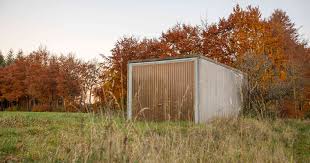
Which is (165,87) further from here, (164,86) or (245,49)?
(245,49)

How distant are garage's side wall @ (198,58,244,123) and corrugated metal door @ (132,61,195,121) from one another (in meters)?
0.40

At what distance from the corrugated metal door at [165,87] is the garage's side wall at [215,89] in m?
0.40

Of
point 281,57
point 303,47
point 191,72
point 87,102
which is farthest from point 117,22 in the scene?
point 303,47

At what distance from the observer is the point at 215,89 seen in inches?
508

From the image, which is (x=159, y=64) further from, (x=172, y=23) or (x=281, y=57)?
(x=172, y=23)

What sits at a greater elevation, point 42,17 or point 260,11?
point 260,11

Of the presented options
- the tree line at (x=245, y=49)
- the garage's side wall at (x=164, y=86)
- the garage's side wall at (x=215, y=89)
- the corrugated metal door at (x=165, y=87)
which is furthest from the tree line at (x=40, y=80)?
the garage's side wall at (x=215, y=89)

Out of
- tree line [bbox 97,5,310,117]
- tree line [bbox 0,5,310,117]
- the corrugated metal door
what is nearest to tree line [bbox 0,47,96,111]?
tree line [bbox 0,5,310,117]

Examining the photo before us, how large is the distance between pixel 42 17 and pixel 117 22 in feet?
10.4

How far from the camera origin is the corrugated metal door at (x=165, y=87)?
11680 mm

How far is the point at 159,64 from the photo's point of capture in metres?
12.4

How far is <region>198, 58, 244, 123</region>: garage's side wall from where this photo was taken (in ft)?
38.2

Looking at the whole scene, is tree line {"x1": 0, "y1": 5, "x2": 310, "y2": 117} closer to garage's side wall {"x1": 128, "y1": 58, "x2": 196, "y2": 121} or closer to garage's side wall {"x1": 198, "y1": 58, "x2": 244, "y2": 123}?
garage's side wall {"x1": 198, "y1": 58, "x2": 244, "y2": 123}

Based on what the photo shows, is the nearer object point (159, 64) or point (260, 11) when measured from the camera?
point (159, 64)
